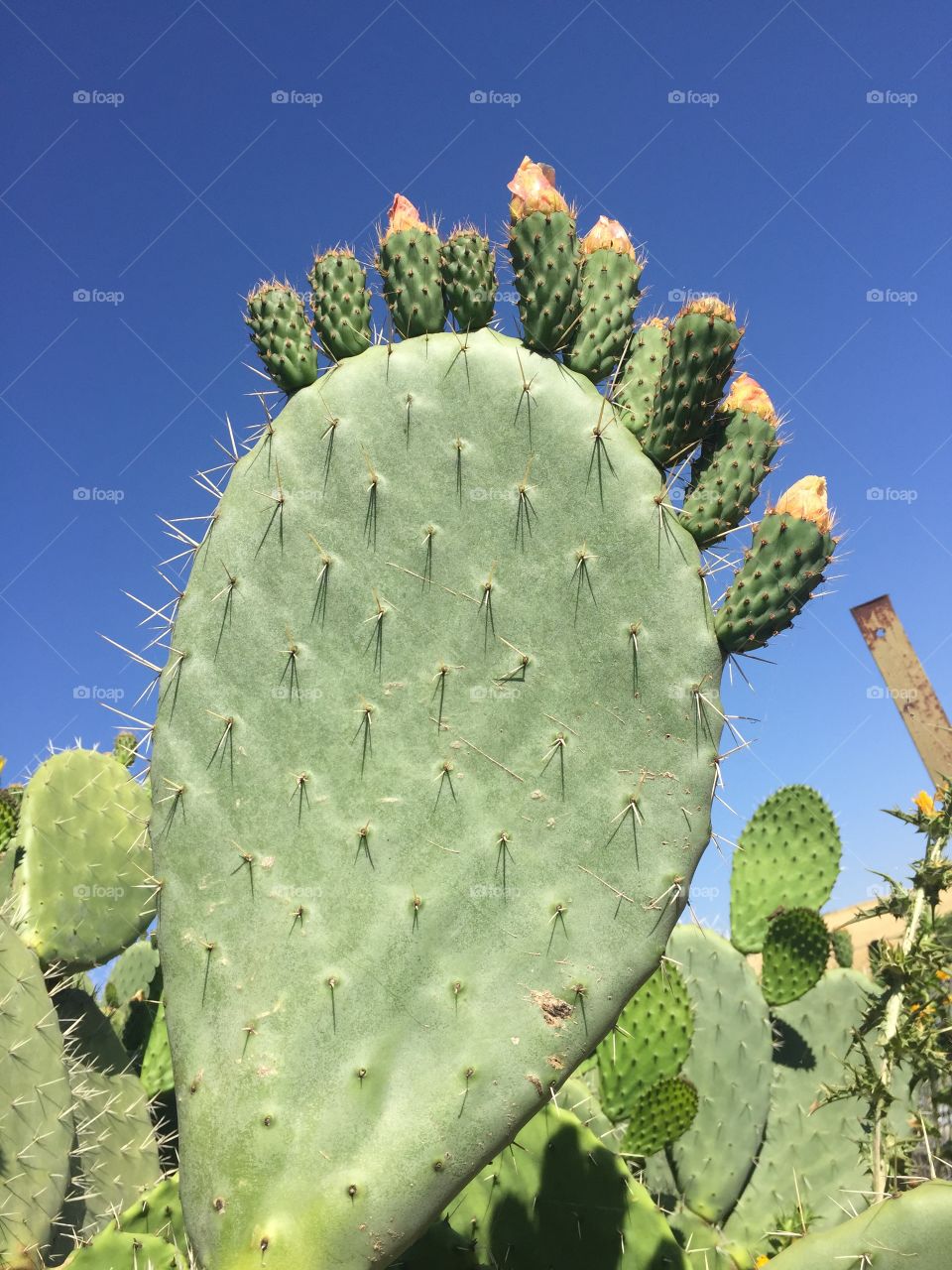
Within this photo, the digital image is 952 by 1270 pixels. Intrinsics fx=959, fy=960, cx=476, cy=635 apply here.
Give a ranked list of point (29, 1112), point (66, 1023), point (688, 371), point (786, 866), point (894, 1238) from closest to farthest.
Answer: point (894, 1238), point (688, 371), point (29, 1112), point (66, 1023), point (786, 866)

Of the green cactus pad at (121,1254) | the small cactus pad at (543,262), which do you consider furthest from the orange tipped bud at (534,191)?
the green cactus pad at (121,1254)

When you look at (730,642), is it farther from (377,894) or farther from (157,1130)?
(157,1130)

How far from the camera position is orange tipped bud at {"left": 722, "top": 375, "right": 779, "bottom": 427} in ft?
5.68

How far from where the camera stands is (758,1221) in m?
3.66

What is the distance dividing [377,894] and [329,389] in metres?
0.85

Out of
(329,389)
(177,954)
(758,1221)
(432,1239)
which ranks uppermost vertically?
(329,389)

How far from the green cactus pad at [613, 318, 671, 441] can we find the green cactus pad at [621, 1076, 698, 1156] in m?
1.86

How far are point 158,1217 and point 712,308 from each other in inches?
81.9

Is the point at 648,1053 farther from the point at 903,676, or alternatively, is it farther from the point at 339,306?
the point at 339,306

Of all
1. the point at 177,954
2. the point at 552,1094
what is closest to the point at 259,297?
the point at 177,954

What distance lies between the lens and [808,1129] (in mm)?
3787

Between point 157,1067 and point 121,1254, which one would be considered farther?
point 157,1067

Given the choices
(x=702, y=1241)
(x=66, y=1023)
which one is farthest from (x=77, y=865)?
(x=702, y=1241)

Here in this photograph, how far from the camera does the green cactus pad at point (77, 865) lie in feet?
9.21
